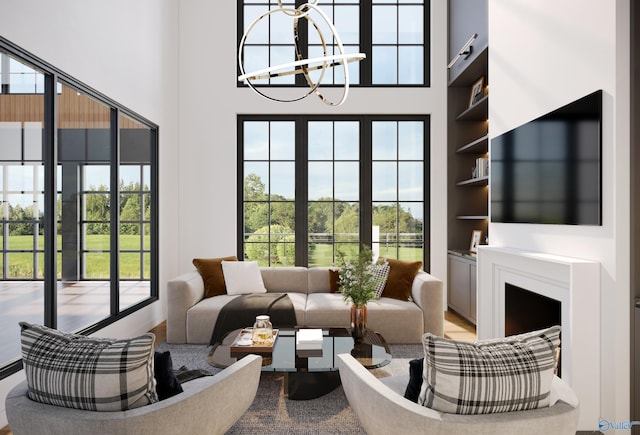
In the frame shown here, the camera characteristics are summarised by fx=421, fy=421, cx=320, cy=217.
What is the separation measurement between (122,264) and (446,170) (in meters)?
3.96

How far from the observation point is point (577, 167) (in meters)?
2.46

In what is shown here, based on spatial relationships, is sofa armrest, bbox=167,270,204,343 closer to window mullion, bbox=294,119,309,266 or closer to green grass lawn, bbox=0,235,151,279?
green grass lawn, bbox=0,235,151,279

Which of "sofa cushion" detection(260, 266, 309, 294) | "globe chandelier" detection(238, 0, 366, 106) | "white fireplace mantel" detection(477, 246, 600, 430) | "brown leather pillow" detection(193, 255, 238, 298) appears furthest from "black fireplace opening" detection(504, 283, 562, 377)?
"brown leather pillow" detection(193, 255, 238, 298)

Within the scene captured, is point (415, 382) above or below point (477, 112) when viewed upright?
below

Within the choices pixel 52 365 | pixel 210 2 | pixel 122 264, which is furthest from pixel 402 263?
pixel 210 2

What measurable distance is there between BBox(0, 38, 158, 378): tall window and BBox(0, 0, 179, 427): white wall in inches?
4.8

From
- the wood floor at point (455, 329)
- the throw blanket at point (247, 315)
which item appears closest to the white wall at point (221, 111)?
the wood floor at point (455, 329)

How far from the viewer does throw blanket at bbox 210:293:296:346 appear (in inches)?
150

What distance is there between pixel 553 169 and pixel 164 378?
2.56m

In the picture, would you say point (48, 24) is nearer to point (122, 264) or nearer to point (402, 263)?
point (122, 264)

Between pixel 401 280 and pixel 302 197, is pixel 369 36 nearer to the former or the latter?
pixel 302 197

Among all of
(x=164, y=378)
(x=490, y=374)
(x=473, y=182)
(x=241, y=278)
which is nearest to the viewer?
(x=490, y=374)


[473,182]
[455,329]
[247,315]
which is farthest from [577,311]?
[473,182]

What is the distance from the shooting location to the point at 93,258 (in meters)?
3.72
